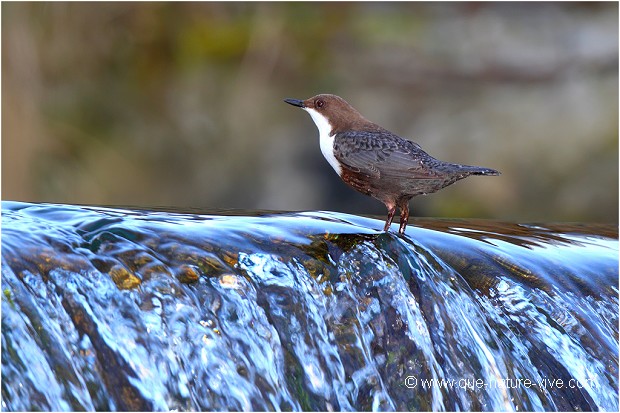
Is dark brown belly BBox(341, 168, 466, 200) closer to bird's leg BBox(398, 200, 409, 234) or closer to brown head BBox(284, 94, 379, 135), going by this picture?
bird's leg BBox(398, 200, 409, 234)

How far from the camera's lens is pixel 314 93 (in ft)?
28.7

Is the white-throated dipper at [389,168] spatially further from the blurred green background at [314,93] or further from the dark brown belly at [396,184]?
the blurred green background at [314,93]

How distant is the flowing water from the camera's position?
98.9 inches

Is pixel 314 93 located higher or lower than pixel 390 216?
higher

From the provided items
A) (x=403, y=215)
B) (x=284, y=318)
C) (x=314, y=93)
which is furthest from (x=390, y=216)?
(x=314, y=93)

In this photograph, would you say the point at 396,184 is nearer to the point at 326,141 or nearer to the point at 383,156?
the point at 383,156

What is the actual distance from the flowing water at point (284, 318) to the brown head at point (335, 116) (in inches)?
24.8

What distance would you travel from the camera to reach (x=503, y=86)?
903 cm

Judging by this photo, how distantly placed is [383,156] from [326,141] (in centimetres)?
42

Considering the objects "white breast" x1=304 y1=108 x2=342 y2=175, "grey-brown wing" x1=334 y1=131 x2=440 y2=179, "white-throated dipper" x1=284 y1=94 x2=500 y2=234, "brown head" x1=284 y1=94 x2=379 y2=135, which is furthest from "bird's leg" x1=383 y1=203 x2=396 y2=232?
"brown head" x1=284 y1=94 x2=379 y2=135

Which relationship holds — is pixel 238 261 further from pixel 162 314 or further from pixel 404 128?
pixel 404 128

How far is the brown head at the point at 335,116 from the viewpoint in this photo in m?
4.11

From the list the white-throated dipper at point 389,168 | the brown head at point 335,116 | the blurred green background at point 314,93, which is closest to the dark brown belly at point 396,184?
the white-throated dipper at point 389,168

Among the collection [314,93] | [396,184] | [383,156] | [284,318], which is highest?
[314,93]
